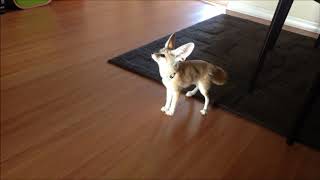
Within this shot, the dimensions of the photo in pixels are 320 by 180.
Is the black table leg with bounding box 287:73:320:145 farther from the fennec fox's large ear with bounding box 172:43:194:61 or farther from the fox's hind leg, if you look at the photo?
the fennec fox's large ear with bounding box 172:43:194:61

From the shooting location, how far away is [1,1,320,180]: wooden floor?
46.3 inches

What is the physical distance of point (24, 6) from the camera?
2.40 metres

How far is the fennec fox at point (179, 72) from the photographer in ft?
4.45

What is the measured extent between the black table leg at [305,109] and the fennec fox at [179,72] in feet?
1.15

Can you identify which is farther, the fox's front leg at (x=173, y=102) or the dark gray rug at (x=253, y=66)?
the dark gray rug at (x=253, y=66)

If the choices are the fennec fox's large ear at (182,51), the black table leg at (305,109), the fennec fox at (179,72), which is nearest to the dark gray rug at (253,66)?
the black table leg at (305,109)

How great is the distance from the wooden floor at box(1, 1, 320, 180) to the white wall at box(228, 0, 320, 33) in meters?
1.41

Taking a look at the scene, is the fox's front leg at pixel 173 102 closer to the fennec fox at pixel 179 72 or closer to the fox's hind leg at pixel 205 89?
the fennec fox at pixel 179 72

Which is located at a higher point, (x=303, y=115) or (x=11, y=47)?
(x=303, y=115)

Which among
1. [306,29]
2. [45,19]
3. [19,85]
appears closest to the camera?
[19,85]

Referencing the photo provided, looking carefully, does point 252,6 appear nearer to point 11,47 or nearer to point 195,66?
point 195,66

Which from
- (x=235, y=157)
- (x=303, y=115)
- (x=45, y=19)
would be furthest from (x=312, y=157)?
(x=45, y=19)

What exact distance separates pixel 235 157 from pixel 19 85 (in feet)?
3.26

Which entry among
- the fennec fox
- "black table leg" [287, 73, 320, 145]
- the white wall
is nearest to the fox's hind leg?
the fennec fox
